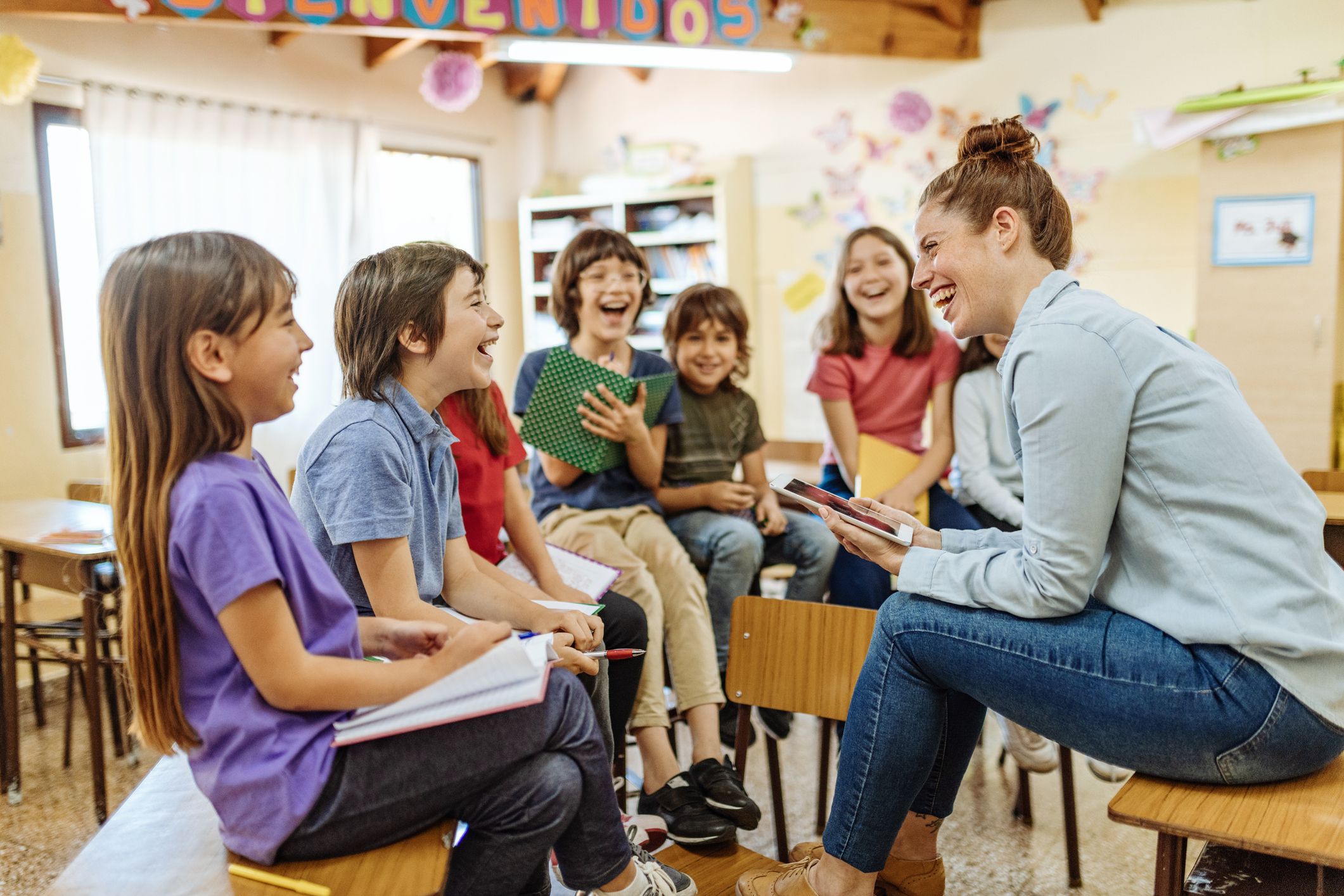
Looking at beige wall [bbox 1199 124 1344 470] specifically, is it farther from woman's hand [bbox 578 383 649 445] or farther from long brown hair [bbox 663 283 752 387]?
woman's hand [bbox 578 383 649 445]

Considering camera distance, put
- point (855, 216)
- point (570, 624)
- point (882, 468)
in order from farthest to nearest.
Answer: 1. point (855, 216)
2. point (882, 468)
3. point (570, 624)

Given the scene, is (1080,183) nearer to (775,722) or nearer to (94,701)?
(775,722)

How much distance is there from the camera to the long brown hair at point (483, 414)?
197cm

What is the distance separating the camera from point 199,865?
1.06 m

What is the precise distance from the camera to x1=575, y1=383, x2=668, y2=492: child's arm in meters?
2.34

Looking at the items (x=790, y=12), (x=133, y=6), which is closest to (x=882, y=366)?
(x=790, y=12)

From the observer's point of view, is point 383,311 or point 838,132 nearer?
point 383,311

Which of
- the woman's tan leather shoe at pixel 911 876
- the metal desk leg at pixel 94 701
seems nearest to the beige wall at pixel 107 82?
the metal desk leg at pixel 94 701

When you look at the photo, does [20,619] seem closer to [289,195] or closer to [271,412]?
[271,412]

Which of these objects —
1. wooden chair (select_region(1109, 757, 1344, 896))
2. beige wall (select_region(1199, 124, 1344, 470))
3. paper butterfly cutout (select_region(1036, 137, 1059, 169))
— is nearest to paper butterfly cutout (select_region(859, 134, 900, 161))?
paper butterfly cutout (select_region(1036, 137, 1059, 169))

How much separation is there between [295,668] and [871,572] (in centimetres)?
173

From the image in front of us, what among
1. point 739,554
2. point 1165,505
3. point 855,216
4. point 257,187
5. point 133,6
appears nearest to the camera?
point 1165,505

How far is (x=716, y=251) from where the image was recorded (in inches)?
212

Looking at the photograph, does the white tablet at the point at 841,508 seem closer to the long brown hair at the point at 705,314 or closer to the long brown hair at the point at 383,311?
the long brown hair at the point at 383,311
